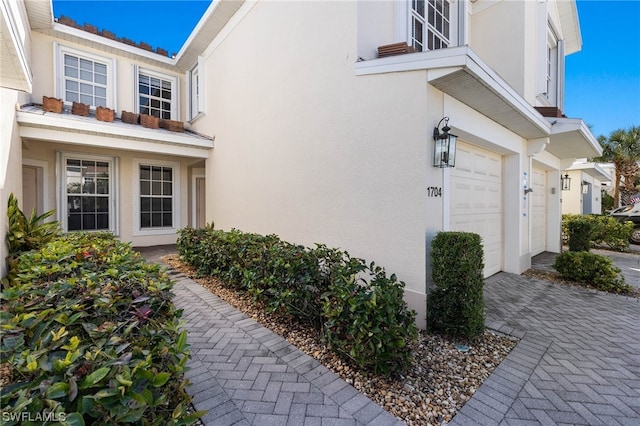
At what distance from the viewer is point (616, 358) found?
3.05 metres

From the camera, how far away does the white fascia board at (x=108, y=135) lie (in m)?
5.98

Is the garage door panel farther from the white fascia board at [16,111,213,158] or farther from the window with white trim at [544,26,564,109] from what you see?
the white fascia board at [16,111,213,158]

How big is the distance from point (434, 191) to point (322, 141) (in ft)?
6.93

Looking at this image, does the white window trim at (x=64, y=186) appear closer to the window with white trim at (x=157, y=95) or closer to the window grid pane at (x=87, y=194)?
the window grid pane at (x=87, y=194)

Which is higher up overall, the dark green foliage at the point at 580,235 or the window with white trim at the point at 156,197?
the window with white trim at the point at 156,197

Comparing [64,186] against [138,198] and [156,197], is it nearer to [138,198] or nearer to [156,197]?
[138,198]

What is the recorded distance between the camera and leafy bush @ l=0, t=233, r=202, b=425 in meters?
1.23

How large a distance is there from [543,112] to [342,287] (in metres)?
6.14

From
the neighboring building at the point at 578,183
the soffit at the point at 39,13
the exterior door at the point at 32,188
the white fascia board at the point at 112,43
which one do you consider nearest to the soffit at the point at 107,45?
the white fascia board at the point at 112,43

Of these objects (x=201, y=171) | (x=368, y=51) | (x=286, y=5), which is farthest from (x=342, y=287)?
(x=201, y=171)

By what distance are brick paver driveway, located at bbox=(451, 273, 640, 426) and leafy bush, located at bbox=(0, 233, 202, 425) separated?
82.0 inches
